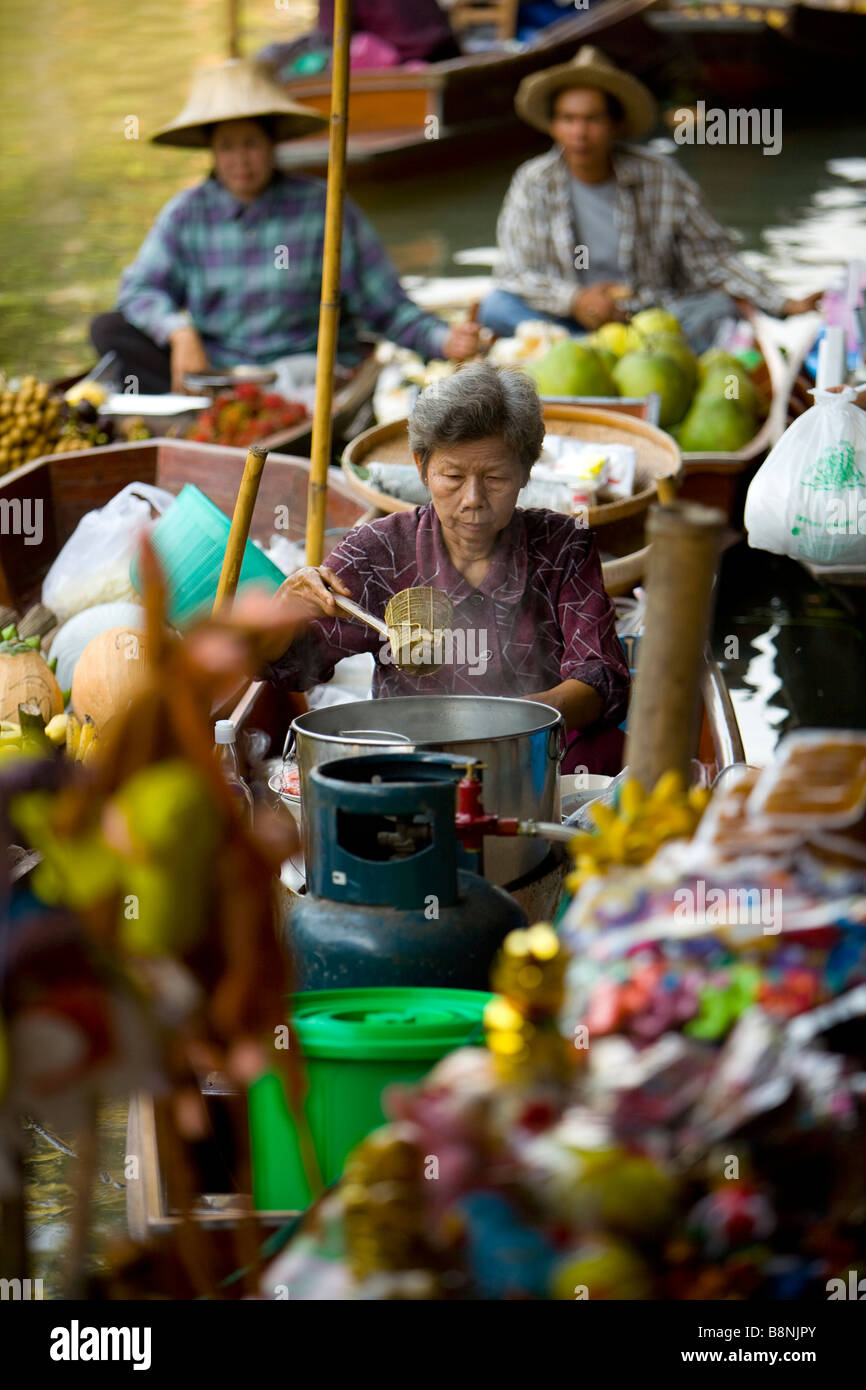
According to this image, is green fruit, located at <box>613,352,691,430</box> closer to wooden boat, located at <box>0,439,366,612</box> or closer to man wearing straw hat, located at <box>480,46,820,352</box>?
man wearing straw hat, located at <box>480,46,820,352</box>

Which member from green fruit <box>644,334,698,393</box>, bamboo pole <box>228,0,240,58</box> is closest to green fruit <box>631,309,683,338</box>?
green fruit <box>644,334,698,393</box>

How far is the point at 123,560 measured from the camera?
3.45m

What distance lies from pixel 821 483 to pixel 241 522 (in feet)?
4.46

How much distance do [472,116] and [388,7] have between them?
35.7 inches

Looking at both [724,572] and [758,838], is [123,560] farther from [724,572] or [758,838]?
[758,838]

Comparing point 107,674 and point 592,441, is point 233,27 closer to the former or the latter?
point 592,441

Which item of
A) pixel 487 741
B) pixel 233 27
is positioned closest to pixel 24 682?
pixel 487 741

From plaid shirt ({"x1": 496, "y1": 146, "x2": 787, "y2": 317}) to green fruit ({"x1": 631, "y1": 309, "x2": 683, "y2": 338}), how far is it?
35 cm

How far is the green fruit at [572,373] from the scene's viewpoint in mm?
4379

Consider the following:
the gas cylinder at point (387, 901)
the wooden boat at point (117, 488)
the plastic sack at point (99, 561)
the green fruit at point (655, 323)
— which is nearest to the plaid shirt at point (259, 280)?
the green fruit at point (655, 323)

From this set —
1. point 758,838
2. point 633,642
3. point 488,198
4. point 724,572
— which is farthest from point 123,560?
point 488,198

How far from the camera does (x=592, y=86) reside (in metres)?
5.28

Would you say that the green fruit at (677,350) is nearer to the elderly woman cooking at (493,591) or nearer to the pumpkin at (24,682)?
the elderly woman cooking at (493,591)

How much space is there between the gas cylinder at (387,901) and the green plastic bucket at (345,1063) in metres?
0.05
